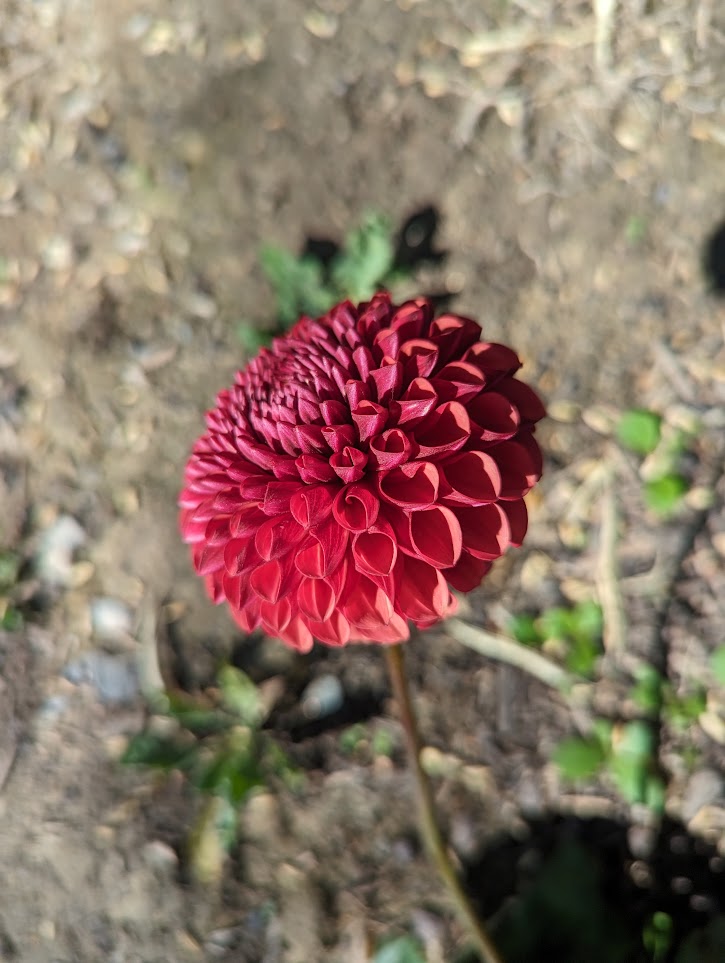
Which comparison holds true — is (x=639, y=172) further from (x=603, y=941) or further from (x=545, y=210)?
(x=603, y=941)

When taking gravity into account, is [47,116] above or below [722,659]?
above

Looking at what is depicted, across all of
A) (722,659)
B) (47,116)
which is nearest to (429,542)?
(722,659)

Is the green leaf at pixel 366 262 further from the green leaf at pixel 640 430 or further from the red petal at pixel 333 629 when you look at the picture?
the red petal at pixel 333 629

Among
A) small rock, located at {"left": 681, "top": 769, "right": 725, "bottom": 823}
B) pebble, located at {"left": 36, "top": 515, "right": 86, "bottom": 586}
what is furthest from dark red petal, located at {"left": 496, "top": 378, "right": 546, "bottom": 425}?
pebble, located at {"left": 36, "top": 515, "right": 86, "bottom": 586}

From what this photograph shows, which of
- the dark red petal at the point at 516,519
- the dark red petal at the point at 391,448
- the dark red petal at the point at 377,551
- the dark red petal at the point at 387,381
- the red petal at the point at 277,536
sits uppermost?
the dark red petal at the point at 387,381

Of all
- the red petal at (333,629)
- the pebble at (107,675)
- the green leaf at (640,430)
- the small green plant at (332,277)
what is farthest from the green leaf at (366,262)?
the pebble at (107,675)

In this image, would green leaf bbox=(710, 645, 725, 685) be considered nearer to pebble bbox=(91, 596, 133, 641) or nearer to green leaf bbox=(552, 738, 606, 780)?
green leaf bbox=(552, 738, 606, 780)
